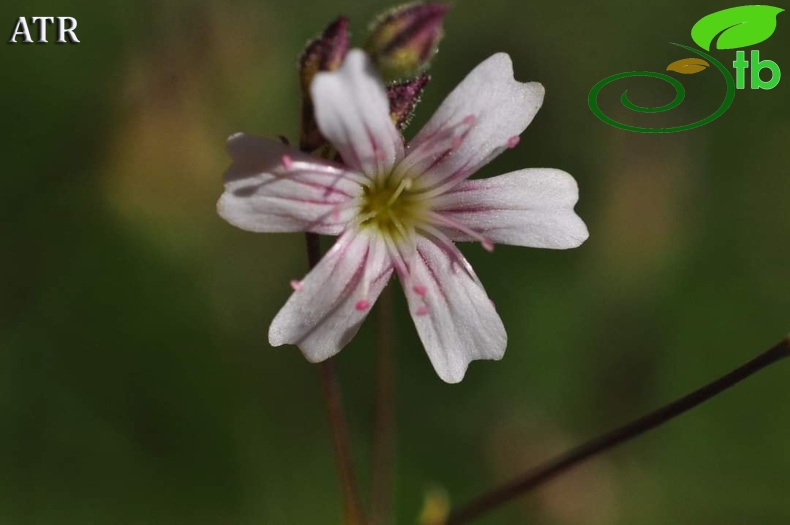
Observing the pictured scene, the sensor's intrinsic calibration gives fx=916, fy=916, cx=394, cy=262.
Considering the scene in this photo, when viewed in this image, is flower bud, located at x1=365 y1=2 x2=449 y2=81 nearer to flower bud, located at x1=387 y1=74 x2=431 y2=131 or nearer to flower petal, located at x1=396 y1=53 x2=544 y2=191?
flower bud, located at x1=387 y1=74 x2=431 y2=131

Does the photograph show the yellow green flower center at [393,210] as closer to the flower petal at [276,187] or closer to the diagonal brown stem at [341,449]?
the flower petal at [276,187]

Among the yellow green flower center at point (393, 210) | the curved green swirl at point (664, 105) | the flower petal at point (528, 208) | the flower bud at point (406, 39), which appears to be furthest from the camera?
the curved green swirl at point (664, 105)

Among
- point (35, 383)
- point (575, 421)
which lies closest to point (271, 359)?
point (35, 383)

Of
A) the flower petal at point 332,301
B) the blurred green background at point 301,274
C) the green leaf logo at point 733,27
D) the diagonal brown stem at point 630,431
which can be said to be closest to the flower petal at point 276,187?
the flower petal at point 332,301

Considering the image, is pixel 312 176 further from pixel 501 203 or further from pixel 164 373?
pixel 164 373

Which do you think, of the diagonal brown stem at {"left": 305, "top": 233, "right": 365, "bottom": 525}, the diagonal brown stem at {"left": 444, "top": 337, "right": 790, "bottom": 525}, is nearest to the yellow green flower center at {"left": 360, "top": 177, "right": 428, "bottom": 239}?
the diagonal brown stem at {"left": 305, "top": 233, "right": 365, "bottom": 525}

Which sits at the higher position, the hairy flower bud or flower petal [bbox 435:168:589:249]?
the hairy flower bud
